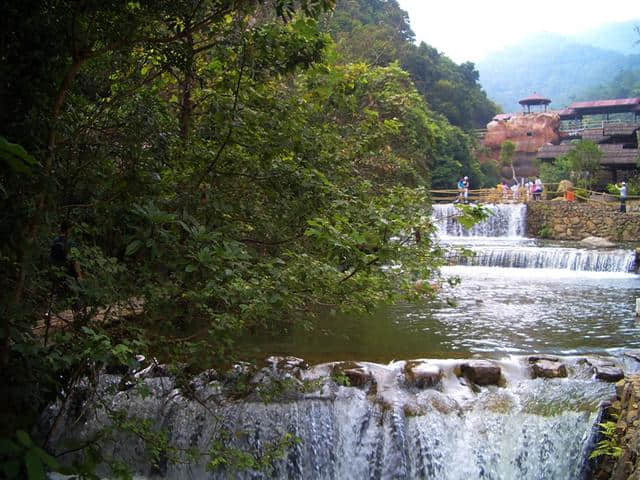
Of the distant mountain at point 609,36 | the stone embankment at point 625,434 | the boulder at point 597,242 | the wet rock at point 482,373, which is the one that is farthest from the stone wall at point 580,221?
the distant mountain at point 609,36

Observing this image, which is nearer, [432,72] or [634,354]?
[634,354]

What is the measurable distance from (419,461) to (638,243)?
47.7ft

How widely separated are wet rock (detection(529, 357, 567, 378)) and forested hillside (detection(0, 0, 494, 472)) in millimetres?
2171

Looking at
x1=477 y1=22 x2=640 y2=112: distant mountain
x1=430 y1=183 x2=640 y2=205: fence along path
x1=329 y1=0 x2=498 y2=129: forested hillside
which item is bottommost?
x1=430 y1=183 x2=640 y2=205: fence along path

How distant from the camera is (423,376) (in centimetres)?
567

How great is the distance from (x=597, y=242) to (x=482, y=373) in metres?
12.8

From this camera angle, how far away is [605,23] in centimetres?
9081

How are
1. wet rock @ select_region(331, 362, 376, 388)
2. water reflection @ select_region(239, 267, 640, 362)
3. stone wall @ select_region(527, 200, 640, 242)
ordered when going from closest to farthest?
wet rock @ select_region(331, 362, 376, 388) < water reflection @ select_region(239, 267, 640, 362) < stone wall @ select_region(527, 200, 640, 242)

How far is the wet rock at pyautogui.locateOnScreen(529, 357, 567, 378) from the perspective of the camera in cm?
585

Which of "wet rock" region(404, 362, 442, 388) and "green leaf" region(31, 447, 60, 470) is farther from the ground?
"green leaf" region(31, 447, 60, 470)

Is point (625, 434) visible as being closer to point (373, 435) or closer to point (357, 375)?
point (373, 435)

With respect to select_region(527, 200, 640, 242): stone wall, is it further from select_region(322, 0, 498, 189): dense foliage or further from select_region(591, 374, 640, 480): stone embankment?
select_region(591, 374, 640, 480): stone embankment

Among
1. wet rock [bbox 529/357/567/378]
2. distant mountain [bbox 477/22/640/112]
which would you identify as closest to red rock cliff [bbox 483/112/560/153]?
wet rock [bbox 529/357/567/378]

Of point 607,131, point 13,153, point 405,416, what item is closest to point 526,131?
point 607,131
